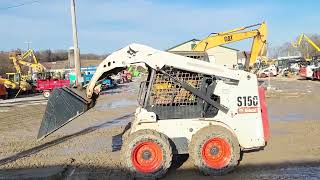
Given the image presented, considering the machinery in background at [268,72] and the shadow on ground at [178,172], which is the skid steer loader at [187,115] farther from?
the machinery in background at [268,72]

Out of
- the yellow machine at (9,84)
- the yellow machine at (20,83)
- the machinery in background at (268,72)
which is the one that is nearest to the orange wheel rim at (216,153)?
the yellow machine at (9,84)

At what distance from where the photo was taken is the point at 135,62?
27.7 ft

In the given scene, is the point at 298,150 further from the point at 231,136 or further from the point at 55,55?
the point at 55,55

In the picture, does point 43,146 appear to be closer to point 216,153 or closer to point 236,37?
point 216,153

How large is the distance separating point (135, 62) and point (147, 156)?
166 centimetres

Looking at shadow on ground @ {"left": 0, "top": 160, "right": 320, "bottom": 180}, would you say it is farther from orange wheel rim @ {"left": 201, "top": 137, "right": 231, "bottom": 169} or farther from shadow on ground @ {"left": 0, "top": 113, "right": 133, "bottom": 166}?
shadow on ground @ {"left": 0, "top": 113, "right": 133, "bottom": 166}

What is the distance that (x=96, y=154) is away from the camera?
10.5m

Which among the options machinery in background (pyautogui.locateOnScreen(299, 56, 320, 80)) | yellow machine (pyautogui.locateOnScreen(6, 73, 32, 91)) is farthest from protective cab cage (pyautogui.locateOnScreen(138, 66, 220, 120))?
yellow machine (pyautogui.locateOnScreen(6, 73, 32, 91))

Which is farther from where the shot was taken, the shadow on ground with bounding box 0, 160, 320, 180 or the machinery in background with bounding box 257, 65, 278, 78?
the machinery in background with bounding box 257, 65, 278, 78

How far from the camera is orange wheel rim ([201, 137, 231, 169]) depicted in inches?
318

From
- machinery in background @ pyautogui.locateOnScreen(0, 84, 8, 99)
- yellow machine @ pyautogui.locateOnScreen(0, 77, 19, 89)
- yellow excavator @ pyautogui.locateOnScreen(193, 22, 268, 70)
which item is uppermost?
yellow excavator @ pyautogui.locateOnScreen(193, 22, 268, 70)

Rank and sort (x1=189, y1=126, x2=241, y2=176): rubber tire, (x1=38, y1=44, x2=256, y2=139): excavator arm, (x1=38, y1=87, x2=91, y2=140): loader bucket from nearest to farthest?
(x1=189, y1=126, x2=241, y2=176): rubber tire, (x1=38, y1=44, x2=256, y2=139): excavator arm, (x1=38, y1=87, x2=91, y2=140): loader bucket

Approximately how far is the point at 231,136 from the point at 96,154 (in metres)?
3.61

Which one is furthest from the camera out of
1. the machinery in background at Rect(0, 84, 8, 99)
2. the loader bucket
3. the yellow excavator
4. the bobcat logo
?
the machinery in background at Rect(0, 84, 8, 99)
